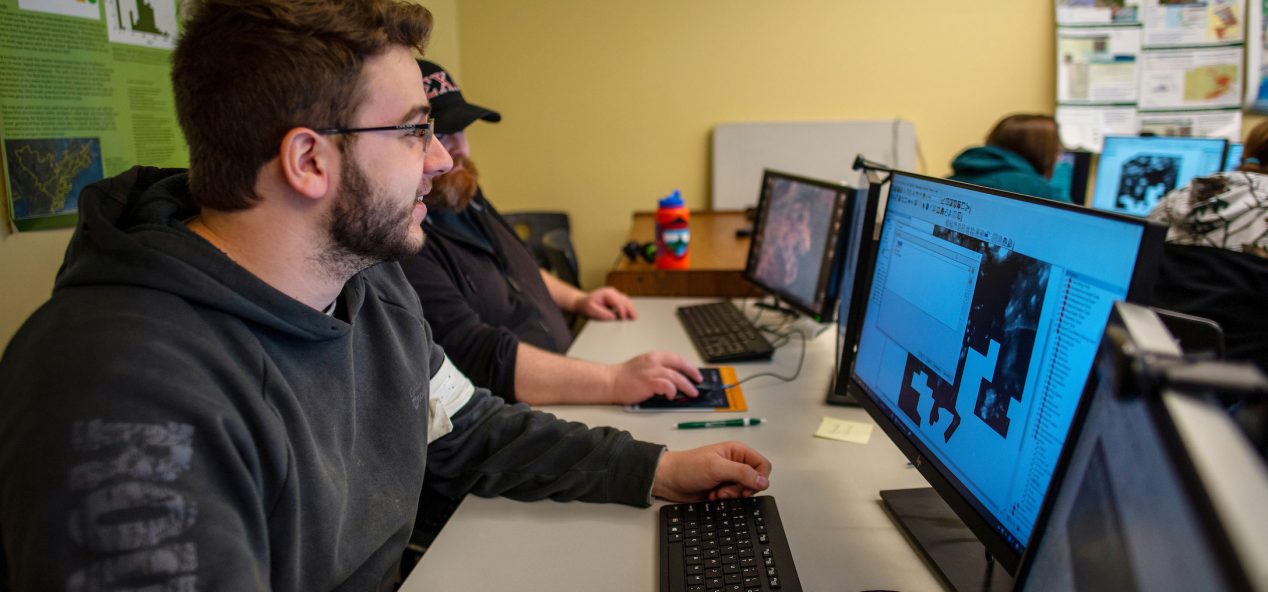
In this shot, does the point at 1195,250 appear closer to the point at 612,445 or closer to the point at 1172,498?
the point at 612,445

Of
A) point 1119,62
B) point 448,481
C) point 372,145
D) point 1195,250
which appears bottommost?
point 448,481

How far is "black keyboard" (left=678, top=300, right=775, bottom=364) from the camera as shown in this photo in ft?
5.65

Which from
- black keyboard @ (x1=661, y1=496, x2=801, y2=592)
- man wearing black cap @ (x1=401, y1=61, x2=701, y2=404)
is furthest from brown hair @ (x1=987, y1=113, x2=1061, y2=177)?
black keyboard @ (x1=661, y1=496, x2=801, y2=592)

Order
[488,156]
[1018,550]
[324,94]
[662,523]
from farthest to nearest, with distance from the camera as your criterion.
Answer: [488,156] → [662,523] → [324,94] → [1018,550]

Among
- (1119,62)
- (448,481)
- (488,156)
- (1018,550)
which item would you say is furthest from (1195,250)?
(488,156)

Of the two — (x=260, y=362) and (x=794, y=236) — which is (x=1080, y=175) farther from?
(x=260, y=362)

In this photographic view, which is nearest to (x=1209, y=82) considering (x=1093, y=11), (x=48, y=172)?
(x=1093, y=11)

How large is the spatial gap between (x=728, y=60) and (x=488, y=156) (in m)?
1.33

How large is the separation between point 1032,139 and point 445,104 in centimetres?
212

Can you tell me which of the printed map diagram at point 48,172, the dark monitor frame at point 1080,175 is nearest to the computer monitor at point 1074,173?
the dark monitor frame at point 1080,175

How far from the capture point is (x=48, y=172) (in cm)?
121

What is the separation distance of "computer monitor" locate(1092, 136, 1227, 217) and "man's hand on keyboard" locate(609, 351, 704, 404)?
7.40ft

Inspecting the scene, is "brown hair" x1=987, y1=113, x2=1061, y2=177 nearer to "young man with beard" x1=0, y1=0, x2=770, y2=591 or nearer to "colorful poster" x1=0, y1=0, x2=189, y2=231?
"young man with beard" x1=0, y1=0, x2=770, y2=591

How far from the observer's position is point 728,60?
3930 mm
